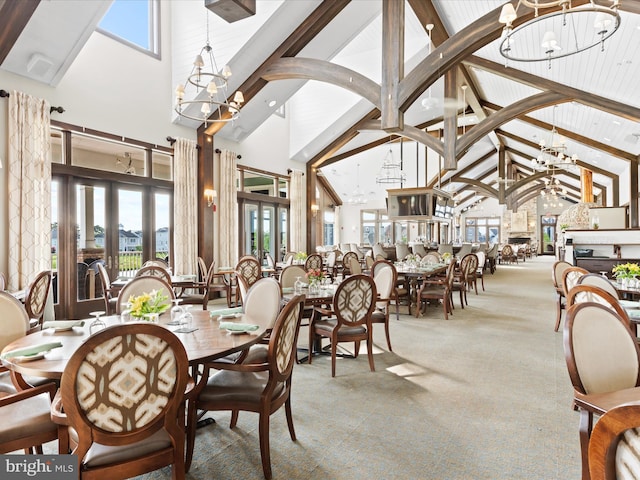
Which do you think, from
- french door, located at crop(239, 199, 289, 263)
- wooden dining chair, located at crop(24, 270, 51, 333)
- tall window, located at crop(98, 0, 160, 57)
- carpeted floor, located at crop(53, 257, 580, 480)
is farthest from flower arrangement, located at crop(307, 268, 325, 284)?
french door, located at crop(239, 199, 289, 263)

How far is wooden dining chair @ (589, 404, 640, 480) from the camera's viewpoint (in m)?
Result: 0.92

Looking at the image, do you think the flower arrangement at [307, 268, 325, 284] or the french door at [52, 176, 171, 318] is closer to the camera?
the flower arrangement at [307, 268, 325, 284]

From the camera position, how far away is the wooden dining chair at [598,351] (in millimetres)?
1785

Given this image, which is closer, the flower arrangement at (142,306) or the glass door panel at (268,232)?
the flower arrangement at (142,306)

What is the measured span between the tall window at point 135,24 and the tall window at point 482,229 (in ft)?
80.0

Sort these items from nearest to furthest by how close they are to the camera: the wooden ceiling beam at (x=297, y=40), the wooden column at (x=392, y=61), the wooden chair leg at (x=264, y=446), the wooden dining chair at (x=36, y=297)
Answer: the wooden chair leg at (x=264, y=446) < the wooden dining chair at (x=36, y=297) < the wooden column at (x=392, y=61) < the wooden ceiling beam at (x=297, y=40)

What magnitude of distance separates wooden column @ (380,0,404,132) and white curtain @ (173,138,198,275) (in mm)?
3961

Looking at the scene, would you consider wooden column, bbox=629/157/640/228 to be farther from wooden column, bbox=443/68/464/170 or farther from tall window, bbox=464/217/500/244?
tall window, bbox=464/217/500/244

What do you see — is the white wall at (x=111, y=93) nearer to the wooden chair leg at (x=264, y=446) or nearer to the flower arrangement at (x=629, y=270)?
the wooden chair leg at (x=264, y=446)

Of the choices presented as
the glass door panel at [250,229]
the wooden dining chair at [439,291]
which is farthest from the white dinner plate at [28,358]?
the glass door panel at [250,229]

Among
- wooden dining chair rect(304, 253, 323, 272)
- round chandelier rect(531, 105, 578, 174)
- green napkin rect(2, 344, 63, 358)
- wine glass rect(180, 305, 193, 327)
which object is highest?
round chandelier rect(531, 105, 578, 174)

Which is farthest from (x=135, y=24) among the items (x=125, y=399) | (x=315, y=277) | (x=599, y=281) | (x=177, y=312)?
(x=599, y=281)

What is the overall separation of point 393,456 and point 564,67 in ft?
26.0

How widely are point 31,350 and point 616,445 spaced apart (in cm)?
236
